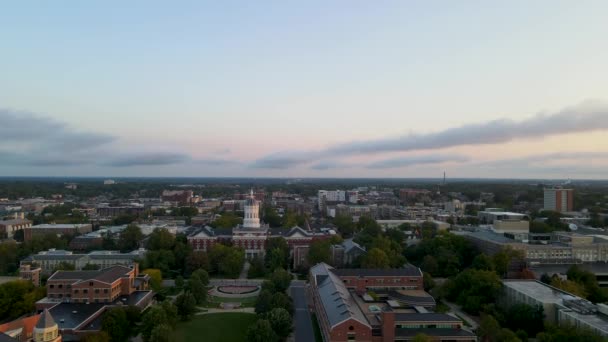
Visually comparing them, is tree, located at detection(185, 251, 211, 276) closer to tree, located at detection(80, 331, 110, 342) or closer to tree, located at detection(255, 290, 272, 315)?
tree, located at detection(255, 290, 272, 315)

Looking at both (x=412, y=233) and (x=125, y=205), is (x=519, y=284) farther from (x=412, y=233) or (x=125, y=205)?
(x=125, y=205)

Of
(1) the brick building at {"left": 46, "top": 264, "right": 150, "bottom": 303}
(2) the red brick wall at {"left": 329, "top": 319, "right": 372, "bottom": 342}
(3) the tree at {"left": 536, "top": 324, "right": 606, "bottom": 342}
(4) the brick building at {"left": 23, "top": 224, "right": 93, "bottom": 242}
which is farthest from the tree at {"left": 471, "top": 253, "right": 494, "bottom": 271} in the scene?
(4) the brick building at {"left": 23, "top": 224, "right": 93, "bottom": 242}

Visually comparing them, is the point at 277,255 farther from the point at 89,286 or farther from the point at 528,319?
the point at 528,319

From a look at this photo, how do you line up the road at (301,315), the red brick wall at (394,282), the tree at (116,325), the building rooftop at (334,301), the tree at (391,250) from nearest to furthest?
the building rooftop at (334,301) < the tree at (116,325) < the road at (301,315) < the red brick wall at (394,282) < the tree at (391,250)

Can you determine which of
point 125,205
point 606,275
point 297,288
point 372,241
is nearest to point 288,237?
point 372,241

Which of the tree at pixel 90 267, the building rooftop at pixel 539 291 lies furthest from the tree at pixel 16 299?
the building rooftop at pixel 539 291

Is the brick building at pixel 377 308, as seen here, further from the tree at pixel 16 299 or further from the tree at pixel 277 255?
the tree at pixel 16 299

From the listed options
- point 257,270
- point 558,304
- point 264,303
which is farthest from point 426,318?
point 257,270
